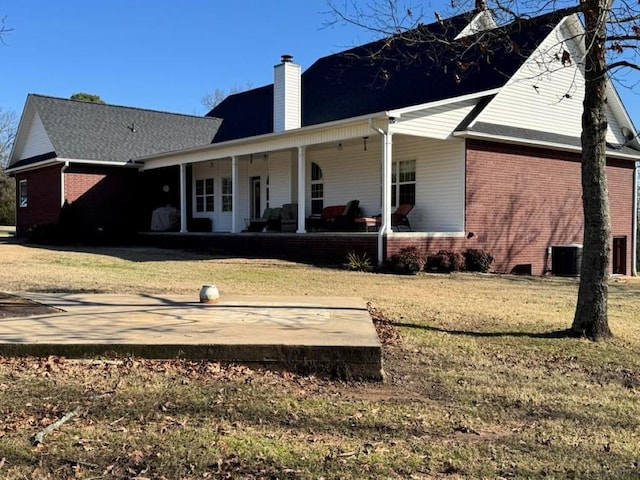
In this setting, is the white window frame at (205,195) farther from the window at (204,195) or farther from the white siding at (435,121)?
the white siding at (435,121)

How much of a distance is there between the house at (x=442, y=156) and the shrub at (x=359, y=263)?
26 centimetres

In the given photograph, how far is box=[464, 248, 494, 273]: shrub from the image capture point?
15.5 meters

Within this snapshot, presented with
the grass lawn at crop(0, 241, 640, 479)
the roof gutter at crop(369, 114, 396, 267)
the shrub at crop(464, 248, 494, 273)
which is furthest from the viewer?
the shrub at crop(464, 248, 494, 273)

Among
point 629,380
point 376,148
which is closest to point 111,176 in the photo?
point 376,148

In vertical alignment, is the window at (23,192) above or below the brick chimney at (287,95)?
below

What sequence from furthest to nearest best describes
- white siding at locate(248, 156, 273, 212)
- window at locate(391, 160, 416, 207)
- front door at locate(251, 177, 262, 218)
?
1. front door at locate(251, 177, 262, 218)
2. white siding at locate(248, 156, 273, 212)
3. window at locate(391, 160, 416, 207)

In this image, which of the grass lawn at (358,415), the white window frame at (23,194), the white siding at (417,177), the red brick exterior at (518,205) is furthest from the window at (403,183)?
the white window frame at (23,194)

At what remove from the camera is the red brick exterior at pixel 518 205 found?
16453 mm

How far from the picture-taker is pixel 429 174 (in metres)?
17.4

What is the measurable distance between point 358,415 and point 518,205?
14.5 m

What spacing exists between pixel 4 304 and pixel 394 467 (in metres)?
5.58

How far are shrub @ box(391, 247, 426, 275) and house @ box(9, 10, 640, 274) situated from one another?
1.45ft

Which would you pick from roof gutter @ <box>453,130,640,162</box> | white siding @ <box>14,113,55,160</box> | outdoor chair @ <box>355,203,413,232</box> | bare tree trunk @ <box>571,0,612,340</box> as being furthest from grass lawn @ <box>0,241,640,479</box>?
white siding @ <box>14,113,55,160</box>

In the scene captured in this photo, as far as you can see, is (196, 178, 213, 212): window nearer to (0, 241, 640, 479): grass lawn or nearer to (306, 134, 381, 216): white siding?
(306, 134, 381, 216): white siding
